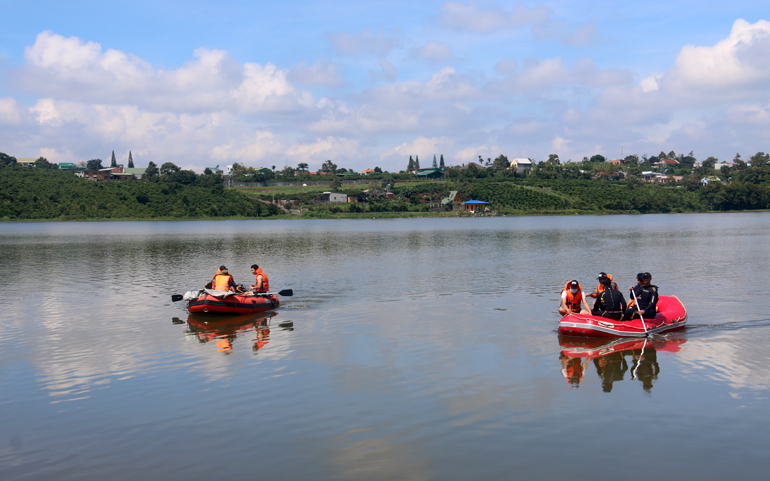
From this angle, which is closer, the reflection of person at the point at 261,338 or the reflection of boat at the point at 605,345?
the reflection of boat at the point at 605,345

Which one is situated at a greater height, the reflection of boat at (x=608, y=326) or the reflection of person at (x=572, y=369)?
the reflection of boat at (x=608, y=326)

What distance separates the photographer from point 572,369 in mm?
15164

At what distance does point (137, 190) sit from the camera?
162375mm

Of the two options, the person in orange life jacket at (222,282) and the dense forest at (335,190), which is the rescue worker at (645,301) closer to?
the person in orange life jacket at (222,282)

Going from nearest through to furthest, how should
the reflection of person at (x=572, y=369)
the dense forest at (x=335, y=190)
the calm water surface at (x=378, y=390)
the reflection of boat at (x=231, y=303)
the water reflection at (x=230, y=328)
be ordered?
1. the calm water surface at (x=378, y=390)
2. the reflection of person at (x=572, y=369)
3. the water reflection at (x=230, y=328)
4. the reflection of boat at (x=231, y=303)
5. the dense forest at (x=335, y=190)

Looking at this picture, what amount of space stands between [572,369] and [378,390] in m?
5.59

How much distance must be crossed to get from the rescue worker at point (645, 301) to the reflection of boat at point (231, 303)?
15.1m

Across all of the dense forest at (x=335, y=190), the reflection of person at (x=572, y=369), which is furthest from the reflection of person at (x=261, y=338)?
the dense forest at (x=335, y=190)

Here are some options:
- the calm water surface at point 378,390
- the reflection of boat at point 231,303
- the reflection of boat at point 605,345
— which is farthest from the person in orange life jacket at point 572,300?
the reflection of boat at point 231,303

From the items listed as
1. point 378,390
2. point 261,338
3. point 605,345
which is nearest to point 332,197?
point 261,338

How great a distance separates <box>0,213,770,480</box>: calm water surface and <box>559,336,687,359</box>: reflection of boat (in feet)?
0.46

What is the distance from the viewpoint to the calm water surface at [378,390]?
9734 millimetres

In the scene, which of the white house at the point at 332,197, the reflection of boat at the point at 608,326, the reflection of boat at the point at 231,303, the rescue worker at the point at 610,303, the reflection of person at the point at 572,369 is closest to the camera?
the reflection of person at the point at 572,369

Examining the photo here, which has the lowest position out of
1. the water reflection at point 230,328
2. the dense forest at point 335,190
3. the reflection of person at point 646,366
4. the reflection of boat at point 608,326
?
the reflection of person at point 646,366
